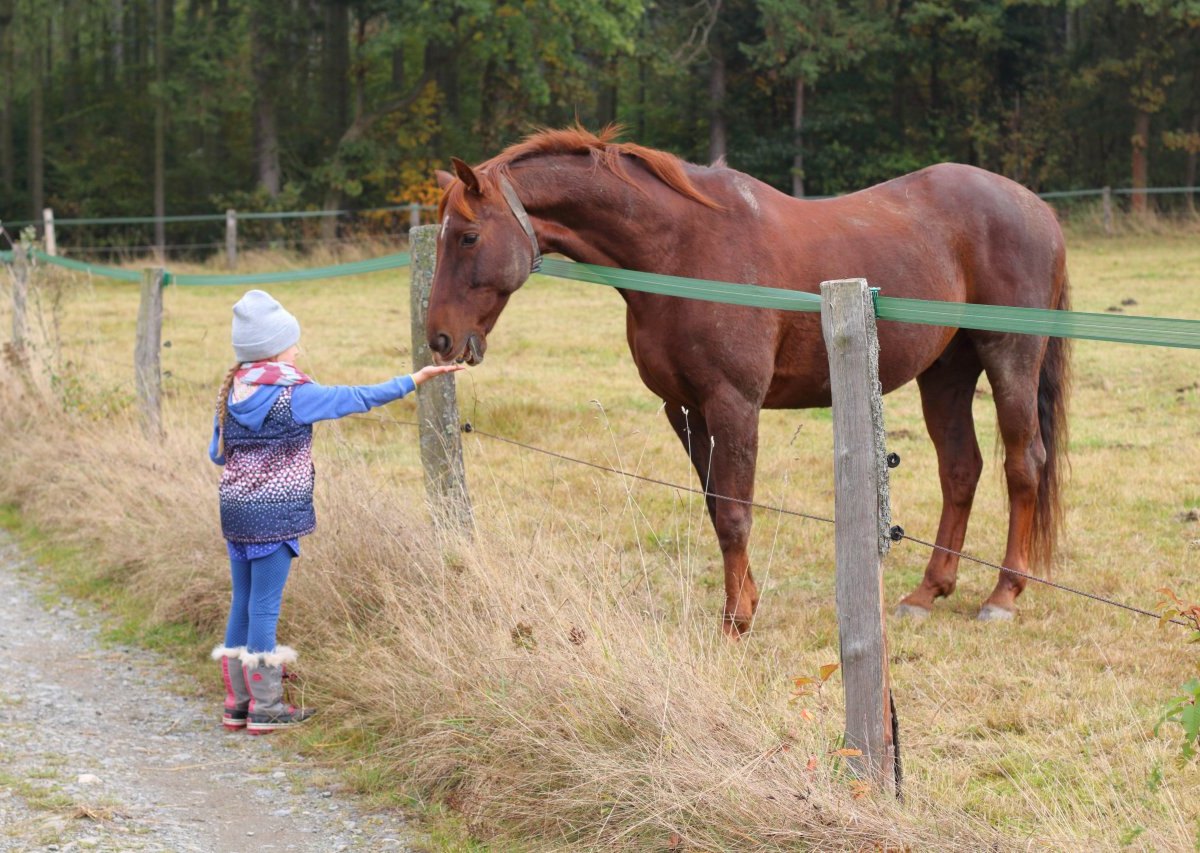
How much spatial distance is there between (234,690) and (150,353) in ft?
11.9

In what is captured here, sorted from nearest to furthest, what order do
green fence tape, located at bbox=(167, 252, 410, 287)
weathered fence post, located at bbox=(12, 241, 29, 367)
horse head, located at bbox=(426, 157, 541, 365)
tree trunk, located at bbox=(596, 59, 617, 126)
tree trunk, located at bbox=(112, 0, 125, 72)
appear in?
horse head, located at bbox=(426, 157, 541, 365)
green fence tape, located at bbox=(167, 252, 410, 287)
weathered fence post, located at bbox=(12, 241, 29, 367)
tree trunk, located at bbox=(112, 0, 125, 72)
tree trunk, located at bbox=(596, 59, 617, 126)

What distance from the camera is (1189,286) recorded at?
52.9ft

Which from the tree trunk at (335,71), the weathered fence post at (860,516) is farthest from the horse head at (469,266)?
the tree trunk at (335,71)

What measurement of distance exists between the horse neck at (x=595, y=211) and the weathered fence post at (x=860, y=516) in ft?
6.30

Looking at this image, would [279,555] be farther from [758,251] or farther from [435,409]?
[758,251]

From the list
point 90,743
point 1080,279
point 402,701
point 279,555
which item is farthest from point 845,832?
point 1080,279

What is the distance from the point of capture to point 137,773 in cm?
443

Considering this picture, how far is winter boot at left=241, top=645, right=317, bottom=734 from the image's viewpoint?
4.81 metres

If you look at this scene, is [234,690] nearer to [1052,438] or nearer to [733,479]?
[733,479]

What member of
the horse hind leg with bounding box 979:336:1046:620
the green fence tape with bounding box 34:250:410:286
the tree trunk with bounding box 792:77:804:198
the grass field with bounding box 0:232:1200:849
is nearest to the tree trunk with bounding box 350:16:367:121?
the tree trunk with bounding box 792:77:804:198

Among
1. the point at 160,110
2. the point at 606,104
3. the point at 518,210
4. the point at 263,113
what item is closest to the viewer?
the point at 518,210

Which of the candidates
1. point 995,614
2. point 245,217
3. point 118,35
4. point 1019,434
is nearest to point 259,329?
point 995,614

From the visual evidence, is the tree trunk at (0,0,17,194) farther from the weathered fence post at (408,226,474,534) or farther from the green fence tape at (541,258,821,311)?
the green fence tape at (541,258,821,311)

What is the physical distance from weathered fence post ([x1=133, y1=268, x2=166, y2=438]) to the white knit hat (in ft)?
11.6
